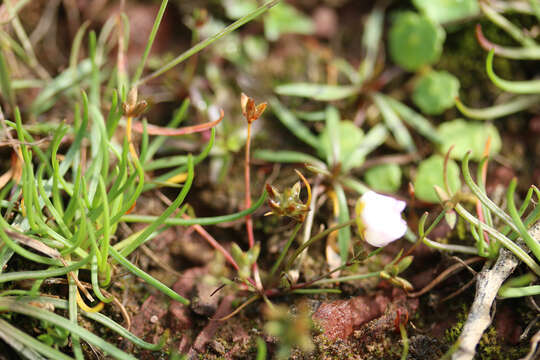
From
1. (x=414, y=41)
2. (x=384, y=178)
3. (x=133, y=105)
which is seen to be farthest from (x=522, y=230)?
(x=133, y=105)

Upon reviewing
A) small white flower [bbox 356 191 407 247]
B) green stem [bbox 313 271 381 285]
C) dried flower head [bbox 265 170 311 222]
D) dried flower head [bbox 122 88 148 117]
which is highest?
dried flower head [bbox 122 88 148 117]

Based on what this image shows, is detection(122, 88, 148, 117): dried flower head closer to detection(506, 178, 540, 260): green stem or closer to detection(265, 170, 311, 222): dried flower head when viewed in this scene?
detection(265, 170, 311, 222): dried flower head

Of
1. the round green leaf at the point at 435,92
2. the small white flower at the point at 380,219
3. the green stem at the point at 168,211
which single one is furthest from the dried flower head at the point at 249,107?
the round green leaf at the point at 435,92

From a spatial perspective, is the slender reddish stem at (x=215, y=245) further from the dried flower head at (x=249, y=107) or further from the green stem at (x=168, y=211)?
the dried flower head at (x=249, y=107)

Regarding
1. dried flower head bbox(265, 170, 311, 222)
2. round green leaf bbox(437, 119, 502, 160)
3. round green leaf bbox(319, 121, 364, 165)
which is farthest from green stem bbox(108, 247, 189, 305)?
round green leaf bbox(437, 119, 502, 160)

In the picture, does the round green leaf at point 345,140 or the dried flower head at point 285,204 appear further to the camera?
the round green leaf at point 345,140

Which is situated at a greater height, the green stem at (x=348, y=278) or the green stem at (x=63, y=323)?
the green stem at (x=63, y=323)

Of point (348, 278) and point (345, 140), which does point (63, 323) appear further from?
point (345, 140)

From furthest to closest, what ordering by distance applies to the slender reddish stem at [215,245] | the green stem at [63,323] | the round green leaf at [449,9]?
the round green leaf at [449,9]
the slender reddish stem at [215,245]
the green stem at [63,323]
